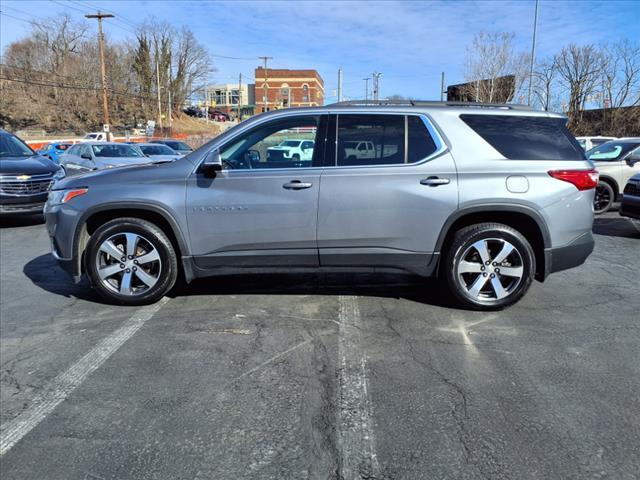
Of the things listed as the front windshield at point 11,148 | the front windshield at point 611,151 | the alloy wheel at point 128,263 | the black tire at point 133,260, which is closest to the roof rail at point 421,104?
the black tire at point 133,260

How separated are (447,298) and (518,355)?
52.5 inches

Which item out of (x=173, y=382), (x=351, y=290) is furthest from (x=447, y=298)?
(x=173, y=382)

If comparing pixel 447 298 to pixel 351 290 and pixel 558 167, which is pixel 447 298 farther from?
pixel 558 167

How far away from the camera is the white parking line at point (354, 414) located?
2438mm

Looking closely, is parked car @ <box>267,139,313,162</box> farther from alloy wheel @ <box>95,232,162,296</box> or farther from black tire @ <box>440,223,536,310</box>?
black tire @ <box>440,223,536,310</box>

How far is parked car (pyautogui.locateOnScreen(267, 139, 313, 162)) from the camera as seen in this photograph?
4469 mm

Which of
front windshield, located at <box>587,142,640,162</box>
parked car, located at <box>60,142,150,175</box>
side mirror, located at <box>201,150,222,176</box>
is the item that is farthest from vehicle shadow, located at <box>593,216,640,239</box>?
parked car, located at <box>60,142,150,175</box>

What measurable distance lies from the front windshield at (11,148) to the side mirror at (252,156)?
7.98m

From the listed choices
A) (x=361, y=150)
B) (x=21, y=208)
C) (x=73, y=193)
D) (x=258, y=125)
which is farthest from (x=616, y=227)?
(x=21, y=208)

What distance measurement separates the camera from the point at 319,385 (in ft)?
10.6

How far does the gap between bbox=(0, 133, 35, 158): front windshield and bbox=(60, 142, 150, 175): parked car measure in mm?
4800

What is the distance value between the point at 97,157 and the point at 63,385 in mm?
14413

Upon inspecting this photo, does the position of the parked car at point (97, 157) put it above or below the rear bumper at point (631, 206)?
above

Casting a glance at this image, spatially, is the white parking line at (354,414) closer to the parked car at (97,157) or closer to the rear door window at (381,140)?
the rear door window at (381,140)
